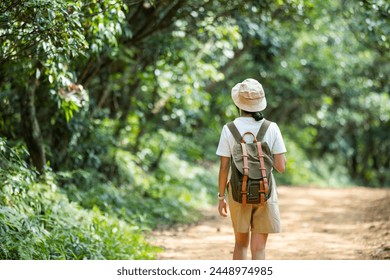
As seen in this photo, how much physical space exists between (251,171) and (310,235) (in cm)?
444

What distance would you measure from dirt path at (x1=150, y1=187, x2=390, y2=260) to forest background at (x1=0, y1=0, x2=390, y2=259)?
53 centimetres

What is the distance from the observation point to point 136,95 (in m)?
12.7

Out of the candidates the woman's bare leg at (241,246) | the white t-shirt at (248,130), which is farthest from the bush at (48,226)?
the white t-shirt at (248,130)

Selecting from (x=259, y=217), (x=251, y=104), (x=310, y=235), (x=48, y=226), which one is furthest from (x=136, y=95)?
(x=259, y=217)

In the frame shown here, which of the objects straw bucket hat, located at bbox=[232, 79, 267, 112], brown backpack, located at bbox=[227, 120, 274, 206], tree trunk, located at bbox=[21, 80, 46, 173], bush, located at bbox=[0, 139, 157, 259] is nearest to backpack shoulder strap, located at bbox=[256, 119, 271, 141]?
brown backpack, located at bbox=[227, 120, 274, 206]

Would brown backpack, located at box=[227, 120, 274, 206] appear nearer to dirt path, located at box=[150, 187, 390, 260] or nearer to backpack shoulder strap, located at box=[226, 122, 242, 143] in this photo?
backpack shoulder strap, located at box=[226, 122, 242, 143]

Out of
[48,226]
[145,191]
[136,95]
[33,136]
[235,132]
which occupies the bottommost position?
[145,191]

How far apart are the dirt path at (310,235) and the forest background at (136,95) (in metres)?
0.53

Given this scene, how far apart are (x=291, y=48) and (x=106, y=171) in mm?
7651

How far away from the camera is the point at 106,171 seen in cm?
1123

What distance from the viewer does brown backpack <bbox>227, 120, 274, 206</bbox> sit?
194 inches

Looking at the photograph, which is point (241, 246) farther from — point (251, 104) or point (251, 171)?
point (251, 104)
